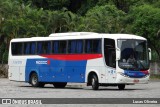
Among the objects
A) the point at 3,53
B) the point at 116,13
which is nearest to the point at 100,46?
the point at 116,13

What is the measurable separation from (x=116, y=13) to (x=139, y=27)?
412cm

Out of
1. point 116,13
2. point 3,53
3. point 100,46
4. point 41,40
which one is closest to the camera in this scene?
point 100,46

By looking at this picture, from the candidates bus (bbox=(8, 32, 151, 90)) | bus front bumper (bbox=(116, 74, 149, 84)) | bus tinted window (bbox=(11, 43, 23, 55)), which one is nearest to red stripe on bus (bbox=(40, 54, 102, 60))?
bus (bbox=(8, 32, 151, 90))

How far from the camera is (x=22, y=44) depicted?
118ft

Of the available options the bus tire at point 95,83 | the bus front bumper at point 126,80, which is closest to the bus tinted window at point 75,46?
the bus tire at point 95,83

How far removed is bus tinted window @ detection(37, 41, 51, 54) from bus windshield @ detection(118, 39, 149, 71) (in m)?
5.77

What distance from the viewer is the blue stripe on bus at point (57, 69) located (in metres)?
31.6

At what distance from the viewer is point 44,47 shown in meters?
34.2

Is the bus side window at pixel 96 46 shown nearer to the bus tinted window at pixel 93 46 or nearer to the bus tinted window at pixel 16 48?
the bus tinted window at pixel 93 46

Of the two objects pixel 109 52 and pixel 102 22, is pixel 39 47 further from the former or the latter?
pixel 102 22

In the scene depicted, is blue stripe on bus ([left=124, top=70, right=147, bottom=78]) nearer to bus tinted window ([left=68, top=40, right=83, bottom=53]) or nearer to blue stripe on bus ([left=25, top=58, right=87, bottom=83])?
blue stripe on bus ([left=25, top=58, right=87, bottom=83])

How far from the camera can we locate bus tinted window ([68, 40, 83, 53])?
103 ft

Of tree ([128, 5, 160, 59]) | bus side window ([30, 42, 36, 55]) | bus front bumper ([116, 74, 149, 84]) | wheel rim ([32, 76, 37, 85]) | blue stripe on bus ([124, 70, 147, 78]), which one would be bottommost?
wheel rim ([32, 76, 37, 85])

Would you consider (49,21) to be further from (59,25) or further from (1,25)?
(1,25)
